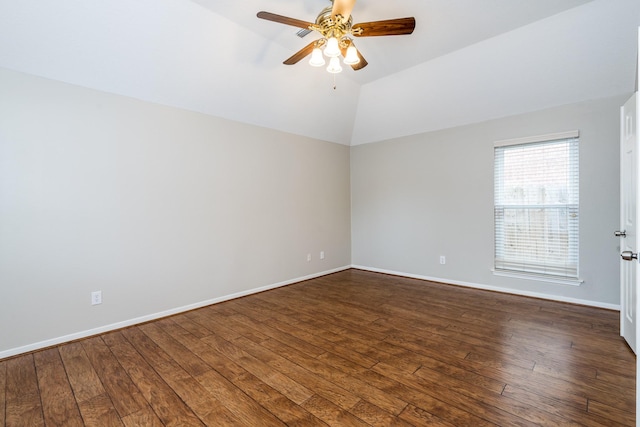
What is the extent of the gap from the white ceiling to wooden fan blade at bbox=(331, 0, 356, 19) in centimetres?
61

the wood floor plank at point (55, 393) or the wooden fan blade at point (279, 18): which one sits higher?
the wooden fan blade at point (279, 18)

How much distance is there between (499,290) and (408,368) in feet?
8.30

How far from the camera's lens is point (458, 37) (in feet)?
9.68

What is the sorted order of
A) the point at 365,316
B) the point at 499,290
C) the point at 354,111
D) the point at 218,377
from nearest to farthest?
the point at 218,377 → the point at 365,316 → the point at 499,290 → the point at 354,111

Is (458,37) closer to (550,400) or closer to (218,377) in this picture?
(550,400)

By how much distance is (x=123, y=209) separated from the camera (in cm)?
292

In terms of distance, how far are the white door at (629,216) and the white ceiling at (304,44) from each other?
0.90 metres

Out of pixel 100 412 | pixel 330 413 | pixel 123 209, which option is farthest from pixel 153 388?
pixel 123 209

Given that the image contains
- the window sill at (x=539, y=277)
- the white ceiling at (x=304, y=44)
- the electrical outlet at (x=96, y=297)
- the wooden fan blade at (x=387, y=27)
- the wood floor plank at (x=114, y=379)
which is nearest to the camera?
the wood floor plank at (x=114, y=379)

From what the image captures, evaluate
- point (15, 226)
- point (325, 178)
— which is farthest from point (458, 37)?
point (15, 226)

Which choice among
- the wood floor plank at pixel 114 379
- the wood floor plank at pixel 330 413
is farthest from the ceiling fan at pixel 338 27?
the wood floor plank at pixel 114 379

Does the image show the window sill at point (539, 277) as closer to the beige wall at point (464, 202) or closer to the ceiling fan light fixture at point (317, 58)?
the beige wall at point (464, 202)

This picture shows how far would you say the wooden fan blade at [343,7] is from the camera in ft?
6.27

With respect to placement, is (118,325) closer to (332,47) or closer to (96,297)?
(96,297)
